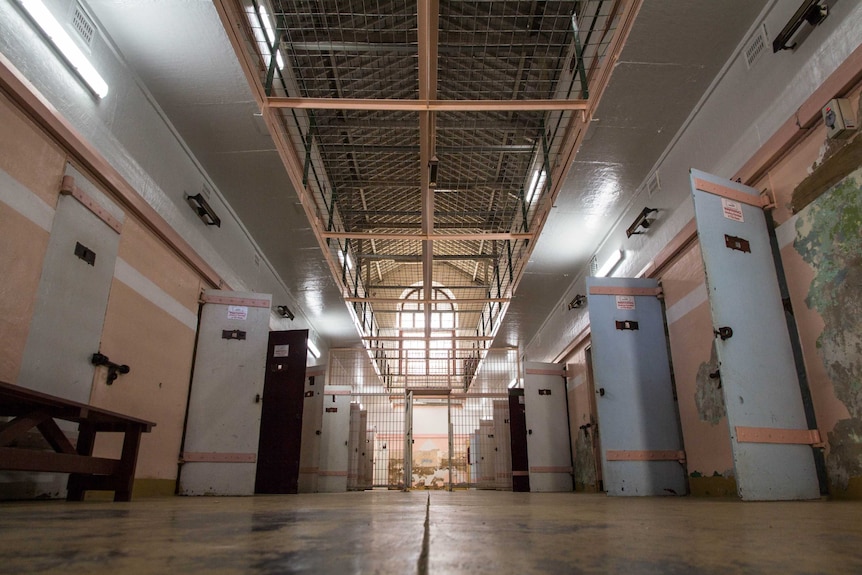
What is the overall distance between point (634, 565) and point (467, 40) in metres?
4.48

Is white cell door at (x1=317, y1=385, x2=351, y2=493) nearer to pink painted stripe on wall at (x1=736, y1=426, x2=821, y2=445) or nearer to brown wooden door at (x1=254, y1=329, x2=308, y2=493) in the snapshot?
brown wooden door at (x1=254, y1=329, x2=308, y2=493)

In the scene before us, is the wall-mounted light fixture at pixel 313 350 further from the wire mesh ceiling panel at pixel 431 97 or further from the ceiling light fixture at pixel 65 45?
the ceiling light fixture at pixel 65 45

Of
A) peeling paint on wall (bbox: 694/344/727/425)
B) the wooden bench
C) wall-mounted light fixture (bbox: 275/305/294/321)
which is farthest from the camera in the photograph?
wall-mounted light fixture (bbox: 275/305/294/321)

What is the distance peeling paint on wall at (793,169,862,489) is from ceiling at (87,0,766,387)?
4.92ft

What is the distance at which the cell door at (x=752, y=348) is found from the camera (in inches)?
124

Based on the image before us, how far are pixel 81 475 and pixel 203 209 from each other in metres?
2.88

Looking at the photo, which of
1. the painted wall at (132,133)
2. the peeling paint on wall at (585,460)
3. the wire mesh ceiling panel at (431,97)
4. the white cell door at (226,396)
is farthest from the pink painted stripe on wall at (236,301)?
the peeling paint on wall at (585,460)

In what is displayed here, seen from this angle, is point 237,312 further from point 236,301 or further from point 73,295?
point 73,295

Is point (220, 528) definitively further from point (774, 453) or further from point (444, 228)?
point (444, 228)

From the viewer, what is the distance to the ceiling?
3.62 meters

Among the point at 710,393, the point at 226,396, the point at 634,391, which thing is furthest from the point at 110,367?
the point at 710,393

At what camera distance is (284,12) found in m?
3.68

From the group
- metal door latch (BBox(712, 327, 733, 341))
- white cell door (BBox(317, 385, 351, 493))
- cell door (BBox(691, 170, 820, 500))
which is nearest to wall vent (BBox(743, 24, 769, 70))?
cell door (BBox(691, 170, 820, 500))

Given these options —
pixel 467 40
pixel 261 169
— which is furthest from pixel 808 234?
pixel 261 169
